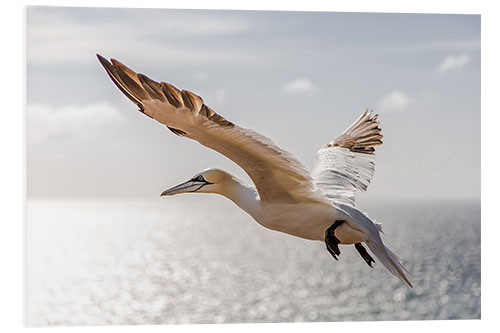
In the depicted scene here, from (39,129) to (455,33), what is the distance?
11.0ft

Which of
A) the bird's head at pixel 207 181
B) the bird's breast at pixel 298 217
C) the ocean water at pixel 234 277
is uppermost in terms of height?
the bird's head at pixel 207 181

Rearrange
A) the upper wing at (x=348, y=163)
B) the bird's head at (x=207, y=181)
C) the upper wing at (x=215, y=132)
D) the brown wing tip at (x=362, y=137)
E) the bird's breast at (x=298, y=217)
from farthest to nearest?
Result: the brown wing tip at (x=362, y=137)
the upper wing at (x=348, y=163)
the bird's head at (x=207, y=181)
the bird's breast at (x=298, y=217)
the upper wing at (x=215, y=132)

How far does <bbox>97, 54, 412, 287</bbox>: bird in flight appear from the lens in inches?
113

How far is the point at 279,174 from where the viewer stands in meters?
3.41

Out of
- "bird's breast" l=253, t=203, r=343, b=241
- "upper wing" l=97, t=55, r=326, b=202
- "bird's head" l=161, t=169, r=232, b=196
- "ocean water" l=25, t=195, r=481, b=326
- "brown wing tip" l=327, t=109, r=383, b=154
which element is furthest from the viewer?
"ocean water" l=25, t=195, r=481, b=326

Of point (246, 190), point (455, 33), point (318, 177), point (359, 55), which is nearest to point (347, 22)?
point (359, 55)

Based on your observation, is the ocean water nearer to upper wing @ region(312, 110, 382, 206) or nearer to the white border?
the white border

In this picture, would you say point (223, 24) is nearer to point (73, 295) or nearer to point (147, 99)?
point (147, 99)

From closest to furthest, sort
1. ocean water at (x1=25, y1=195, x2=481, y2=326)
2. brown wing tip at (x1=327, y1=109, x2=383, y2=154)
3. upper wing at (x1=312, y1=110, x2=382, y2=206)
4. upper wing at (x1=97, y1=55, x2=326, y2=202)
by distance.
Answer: upper wing at (x1=97, y1=55, x2=326, y2=202)
upper wing at (x1=312, y1=110, x2=382, y2=206)
brown wing tip at (x1=327, y1=109, x2=383, y2=154)
ocean water at (x1=25, y1=195, x2=481, y2=326)

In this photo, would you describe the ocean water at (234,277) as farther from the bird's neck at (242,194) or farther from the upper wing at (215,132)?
the upper wing at (215,132)

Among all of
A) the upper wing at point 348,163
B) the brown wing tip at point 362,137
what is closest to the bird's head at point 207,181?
the upper wing at point 348,163

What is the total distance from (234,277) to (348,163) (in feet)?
51.8

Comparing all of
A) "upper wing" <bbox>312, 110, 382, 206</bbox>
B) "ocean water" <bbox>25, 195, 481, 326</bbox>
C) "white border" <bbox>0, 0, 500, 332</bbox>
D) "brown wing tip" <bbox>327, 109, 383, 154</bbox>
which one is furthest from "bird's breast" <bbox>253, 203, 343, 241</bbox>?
"ocean water" <bbox>25, 195, 481, 326</bbox>

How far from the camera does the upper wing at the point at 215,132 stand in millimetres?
2836
